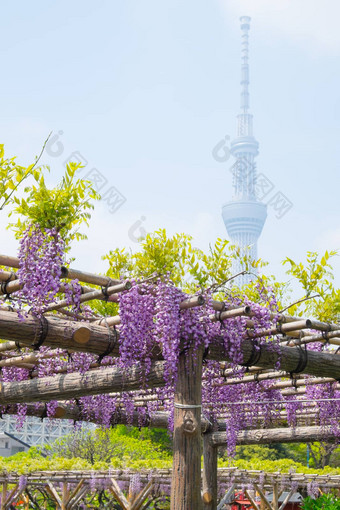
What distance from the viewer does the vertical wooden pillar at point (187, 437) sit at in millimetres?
5309

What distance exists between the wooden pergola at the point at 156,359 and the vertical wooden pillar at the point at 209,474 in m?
2.79

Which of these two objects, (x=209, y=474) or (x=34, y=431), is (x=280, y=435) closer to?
(x=209, y=474)

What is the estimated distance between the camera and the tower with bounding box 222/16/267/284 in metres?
126

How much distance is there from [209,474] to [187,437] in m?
6.40

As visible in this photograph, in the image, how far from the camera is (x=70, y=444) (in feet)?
61.7

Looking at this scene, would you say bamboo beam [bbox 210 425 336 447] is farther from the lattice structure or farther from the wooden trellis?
the lattice structure

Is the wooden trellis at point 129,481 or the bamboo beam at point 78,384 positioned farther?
the wooden trellis at point 129,481

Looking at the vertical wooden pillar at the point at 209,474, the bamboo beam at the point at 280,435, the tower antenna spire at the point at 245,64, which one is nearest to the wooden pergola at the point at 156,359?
the bamboo beam at the point at 280,435

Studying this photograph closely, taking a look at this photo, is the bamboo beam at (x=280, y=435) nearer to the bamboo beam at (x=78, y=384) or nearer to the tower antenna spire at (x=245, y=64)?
the bamboo beam at (x=78, y=384)

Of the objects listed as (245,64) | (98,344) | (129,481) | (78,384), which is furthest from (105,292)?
(245,64)

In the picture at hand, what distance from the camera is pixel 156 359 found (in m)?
5.98

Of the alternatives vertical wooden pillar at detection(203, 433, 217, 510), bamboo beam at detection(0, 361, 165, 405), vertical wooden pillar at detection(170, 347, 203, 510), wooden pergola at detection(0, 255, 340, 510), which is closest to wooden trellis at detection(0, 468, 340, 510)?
vertical wooden pillar at detection(203, 433, 217, 510)

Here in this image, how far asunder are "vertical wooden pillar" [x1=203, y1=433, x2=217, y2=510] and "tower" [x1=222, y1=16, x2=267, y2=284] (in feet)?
317

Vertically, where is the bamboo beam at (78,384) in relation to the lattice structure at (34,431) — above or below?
above
